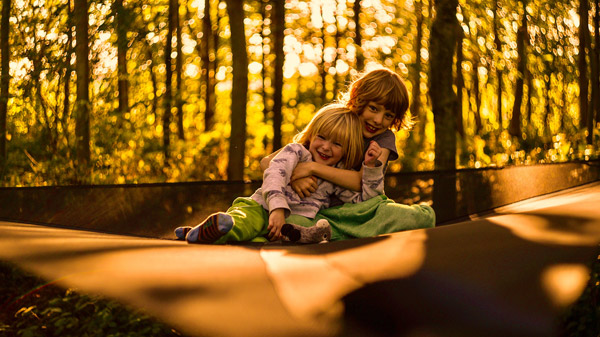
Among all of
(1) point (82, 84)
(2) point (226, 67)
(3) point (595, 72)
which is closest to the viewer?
(1) point (82, 84)

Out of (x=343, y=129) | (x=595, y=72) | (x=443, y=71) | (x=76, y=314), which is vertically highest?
(x=595, y=72)

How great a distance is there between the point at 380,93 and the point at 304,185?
1.11ft

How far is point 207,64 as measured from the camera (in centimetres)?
716

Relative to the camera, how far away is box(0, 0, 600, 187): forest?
4023mm

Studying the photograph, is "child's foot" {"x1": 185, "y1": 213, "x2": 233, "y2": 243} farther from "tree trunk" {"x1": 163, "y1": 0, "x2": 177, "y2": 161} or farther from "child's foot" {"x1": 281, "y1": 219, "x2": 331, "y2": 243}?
"tree trunk" {"x1": 163, "y1": 0, "x2": 177, "y2": 161}

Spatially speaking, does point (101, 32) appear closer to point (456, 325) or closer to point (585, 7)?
point (456, 325)

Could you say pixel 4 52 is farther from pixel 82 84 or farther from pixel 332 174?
pixel 332 174

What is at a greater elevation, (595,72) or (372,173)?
(595,72)

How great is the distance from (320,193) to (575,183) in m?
1.79

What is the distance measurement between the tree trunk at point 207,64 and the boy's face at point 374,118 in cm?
527

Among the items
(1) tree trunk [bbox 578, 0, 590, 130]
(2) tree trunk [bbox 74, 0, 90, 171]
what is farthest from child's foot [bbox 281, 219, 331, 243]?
(1) tree trunk [bbox 578, 0, 590, 130]

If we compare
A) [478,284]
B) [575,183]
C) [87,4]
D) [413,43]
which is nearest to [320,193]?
[478,284]

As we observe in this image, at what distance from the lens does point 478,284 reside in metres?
0.70

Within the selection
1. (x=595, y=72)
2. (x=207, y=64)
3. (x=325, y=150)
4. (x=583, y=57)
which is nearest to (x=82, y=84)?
(x=207, y=64)
